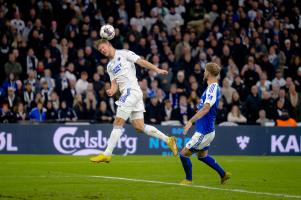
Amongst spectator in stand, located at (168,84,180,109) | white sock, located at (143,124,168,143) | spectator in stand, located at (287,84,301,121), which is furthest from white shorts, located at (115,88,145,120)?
spectator in stand, located at (287,84,301,121)

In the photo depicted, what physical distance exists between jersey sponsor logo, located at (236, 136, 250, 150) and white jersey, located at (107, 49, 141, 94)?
33.8 ft

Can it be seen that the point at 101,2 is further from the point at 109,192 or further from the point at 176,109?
the point at 109,192

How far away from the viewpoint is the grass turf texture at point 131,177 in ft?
37.6

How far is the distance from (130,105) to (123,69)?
2.45 feet

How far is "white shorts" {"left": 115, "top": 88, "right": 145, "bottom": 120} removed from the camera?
14.8m

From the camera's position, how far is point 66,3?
2788cm

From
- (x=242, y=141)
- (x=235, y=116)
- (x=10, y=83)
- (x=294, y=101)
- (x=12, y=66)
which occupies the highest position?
(x=12, y=66)

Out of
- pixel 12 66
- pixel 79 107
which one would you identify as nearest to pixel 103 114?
pixel 79 107

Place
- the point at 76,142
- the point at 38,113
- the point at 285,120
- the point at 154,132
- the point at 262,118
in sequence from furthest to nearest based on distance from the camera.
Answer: the point at 262,118 < the point at 285,120 < the point at 38,113 < the point at 76,142 < the point at 154,132

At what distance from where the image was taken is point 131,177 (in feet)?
48.6

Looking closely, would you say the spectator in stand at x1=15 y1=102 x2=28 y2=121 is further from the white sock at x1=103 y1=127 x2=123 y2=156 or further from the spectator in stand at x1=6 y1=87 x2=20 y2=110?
the white sock at x1=103 y1=127 x2=123 y2=156

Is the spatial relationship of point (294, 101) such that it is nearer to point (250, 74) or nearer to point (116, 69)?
point (250, 74)

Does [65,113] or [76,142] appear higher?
[65,113]

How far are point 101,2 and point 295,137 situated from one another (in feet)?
30.5
